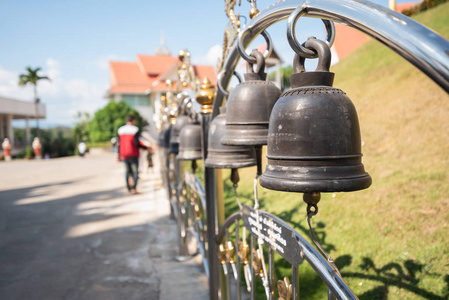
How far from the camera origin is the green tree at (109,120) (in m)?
Answer: 28.9

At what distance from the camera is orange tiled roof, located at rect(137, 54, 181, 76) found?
35375mm

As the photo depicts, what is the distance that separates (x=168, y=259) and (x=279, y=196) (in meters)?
1.79

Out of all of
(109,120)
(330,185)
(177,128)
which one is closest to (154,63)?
(109,120)

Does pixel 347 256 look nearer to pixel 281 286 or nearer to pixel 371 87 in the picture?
pixel 281 286

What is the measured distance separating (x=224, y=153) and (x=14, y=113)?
38.6 metres

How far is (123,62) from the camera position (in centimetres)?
3669

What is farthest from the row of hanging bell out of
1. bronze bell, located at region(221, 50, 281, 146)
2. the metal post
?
the metal post

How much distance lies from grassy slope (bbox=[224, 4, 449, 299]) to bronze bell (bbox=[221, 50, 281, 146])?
5.88 feet

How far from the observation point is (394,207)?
12.0 ft

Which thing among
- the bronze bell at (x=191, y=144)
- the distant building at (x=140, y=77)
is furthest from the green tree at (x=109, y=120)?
the bronze bell at (x=191, y=144)

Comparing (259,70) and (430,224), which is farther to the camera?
(430,224)

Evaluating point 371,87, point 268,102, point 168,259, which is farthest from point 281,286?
point 371,87

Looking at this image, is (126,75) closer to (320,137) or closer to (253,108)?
(253,108)

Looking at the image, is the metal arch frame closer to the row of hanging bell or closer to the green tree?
the row of hanging bell
